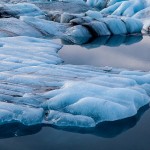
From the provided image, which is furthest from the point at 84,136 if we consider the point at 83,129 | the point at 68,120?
the point at 68,120

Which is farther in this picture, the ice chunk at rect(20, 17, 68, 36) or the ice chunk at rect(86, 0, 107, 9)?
the ice chunk at rect(86, 0, 107, 9)

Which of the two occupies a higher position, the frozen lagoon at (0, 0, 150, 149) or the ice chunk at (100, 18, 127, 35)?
the frozen lagoon at (0, 0, 150, 149)

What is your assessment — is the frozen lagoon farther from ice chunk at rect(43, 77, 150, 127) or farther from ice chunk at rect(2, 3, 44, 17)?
ice chunk at rect(2, 3, 44, 17)

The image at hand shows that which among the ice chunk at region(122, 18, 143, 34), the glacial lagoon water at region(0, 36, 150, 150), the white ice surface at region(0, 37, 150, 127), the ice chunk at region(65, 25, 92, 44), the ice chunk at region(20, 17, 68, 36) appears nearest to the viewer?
the glacial lagoon water at region(0, 36, 150, 150)

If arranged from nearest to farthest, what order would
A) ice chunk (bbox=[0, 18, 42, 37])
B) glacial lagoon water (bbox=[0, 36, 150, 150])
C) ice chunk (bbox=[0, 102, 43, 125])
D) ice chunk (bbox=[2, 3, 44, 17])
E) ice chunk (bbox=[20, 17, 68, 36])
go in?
1. glacial lagoon water (bbox=[0, 36, 150, 150])
2. ice chunk (bbox=[0, 102, 43, 125])
3. ice chunk (bbox=[0, 18, 42, 37])
4. ice chunk (bbox=[20, 17, 68, 36])
5. ice chunk (bbox=[2, 3, 44, 17])

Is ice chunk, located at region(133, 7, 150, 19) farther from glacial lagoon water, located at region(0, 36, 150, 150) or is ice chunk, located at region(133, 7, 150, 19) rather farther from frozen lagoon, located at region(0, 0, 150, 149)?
glacial lagoon water, located at region(0, 36, 150, 150)

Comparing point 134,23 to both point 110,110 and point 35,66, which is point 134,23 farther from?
point 110,110

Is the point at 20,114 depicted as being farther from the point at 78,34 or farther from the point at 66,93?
the point at 78,34

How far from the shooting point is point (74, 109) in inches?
187

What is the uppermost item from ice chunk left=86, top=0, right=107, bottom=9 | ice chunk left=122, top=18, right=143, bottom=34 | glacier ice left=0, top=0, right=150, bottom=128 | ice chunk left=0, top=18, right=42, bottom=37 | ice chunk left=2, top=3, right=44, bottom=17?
glacier ice left=0, top=0, right=150, bottom=128

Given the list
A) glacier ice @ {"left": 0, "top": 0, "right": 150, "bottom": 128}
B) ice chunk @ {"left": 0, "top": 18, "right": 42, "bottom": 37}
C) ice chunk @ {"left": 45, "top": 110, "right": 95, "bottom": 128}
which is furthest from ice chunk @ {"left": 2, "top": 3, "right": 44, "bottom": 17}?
ice chunk @ {"left": 45, "top": 110, "right": 95, "bottom": 128}

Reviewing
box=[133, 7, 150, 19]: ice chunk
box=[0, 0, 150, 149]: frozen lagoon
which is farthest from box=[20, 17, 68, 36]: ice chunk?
box=[133, 7, 150, 19]: ice chunk

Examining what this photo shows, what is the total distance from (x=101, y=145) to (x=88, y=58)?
4.56 m

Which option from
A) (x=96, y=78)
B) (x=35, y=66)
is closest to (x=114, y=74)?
(x=96, y=78)
